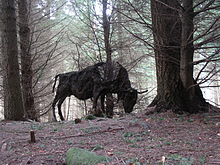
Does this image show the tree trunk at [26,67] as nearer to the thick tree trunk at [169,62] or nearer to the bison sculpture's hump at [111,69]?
the bison sculpture's hump at [111,69]

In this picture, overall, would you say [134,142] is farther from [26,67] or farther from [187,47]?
[26,67]

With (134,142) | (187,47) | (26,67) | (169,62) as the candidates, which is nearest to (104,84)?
(169,62)

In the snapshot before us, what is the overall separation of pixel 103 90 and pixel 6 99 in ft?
10.4

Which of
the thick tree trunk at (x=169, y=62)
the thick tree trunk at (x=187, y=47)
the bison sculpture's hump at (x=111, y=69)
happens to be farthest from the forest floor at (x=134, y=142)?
the bison sculpture's hump at (x=111, y=69)

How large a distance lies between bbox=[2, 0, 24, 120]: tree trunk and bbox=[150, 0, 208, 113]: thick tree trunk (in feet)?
14.8

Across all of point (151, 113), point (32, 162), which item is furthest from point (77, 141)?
point (151, 113)

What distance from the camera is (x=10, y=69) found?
24.9ft

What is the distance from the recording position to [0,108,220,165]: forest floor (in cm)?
298

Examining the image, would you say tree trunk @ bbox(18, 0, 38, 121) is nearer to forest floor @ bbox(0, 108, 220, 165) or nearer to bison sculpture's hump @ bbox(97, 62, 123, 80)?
bison sculpture's hump @ bbox(97, 62, 123, 80)

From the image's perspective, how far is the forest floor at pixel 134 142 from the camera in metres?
2.98

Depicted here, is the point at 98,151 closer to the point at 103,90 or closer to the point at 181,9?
the point at 181,9

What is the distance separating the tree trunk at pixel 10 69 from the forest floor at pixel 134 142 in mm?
2008

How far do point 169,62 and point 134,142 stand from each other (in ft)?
9.53

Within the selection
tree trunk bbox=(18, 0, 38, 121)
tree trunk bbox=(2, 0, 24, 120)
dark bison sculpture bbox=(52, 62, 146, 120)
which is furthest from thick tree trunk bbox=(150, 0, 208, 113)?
tree trunk bbox=(18, 0, 38, 121)
